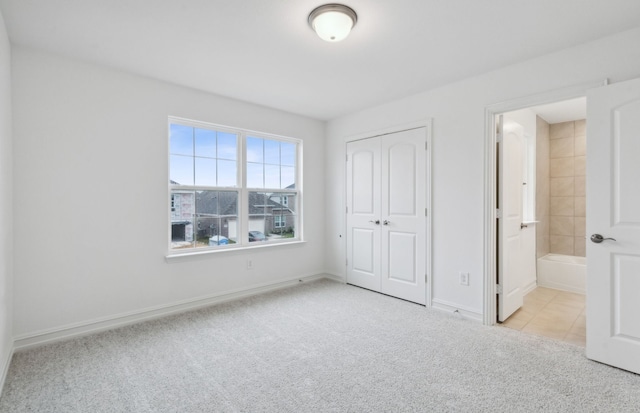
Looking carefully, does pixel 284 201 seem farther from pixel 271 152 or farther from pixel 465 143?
pixel 465 143

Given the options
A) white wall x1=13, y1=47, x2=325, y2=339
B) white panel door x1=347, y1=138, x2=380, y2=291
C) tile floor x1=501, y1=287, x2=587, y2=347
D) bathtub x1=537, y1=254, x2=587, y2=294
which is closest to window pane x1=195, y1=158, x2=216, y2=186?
white wall x1=13, y1=47, x2=325, y2=339

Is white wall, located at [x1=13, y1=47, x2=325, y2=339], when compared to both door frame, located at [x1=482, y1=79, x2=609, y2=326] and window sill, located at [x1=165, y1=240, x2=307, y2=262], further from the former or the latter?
door frame, located at [x1=482, y1=79, x2=609, y2=326]

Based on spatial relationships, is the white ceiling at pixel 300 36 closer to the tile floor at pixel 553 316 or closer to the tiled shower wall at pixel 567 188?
the tile floor at pixel 553 316

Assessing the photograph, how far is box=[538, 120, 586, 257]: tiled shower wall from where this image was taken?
4.50 m

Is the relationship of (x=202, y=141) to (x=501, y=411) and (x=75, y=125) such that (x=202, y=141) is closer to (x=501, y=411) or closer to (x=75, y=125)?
(x=75, y=125)

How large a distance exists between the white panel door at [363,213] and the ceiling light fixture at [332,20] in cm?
199

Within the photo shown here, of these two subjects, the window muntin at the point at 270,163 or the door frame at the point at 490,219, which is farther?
the window muntin at the point at 270,163

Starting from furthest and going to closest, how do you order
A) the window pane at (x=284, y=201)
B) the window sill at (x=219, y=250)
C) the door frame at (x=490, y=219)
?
1. the window pane at (x=284, y=201)
2. the window sill at (x=219, y=250)
3. the door frame at (x=490, y=219)

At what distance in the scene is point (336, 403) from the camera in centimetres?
182

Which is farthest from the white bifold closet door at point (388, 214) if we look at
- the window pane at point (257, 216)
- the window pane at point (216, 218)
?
the window pane at point (216, 218)

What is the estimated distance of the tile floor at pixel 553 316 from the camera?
2818 mm

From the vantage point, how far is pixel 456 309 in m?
3.23

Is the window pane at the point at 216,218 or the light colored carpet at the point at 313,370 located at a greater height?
the window pane at the point at 216,218

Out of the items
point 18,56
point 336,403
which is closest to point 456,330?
point 336,403
